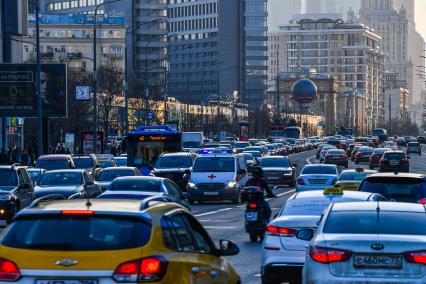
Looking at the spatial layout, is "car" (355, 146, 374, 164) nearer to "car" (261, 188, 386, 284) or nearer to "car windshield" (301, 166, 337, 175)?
"car windshield" (301, 166, 337, 175)

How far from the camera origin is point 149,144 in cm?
5119

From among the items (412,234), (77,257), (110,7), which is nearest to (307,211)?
(412,234)

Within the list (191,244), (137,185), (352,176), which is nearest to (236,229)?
(137,185)

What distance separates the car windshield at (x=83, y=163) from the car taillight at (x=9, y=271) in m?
37.3

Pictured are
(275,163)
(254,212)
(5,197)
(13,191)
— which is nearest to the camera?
(254,212)

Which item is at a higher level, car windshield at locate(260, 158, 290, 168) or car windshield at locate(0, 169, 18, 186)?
car windshield at locate(0, 169, 18, 186)

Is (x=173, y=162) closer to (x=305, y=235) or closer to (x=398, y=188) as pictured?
(x=398, y=188)

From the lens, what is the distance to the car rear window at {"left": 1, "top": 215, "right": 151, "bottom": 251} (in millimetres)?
9992

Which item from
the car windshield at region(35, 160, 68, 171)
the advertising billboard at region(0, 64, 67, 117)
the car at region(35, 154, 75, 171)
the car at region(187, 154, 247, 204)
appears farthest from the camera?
the advertising billboard at region(0, 64, 67, 117)

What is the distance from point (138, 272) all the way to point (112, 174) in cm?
2990

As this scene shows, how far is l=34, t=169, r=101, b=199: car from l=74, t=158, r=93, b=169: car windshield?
41.2 ft

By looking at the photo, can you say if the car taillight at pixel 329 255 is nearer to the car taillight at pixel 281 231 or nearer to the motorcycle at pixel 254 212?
the car taillight at pixel 281 231

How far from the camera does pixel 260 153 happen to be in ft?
256

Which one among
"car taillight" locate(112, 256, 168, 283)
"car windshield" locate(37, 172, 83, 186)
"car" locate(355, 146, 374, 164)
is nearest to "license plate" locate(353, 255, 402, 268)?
"car taillight" locate(112, 256, 168, 283)
